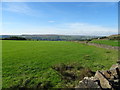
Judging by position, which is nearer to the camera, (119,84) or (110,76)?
(119,84)

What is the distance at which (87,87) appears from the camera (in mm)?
3314

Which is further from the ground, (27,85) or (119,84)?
(119,84)

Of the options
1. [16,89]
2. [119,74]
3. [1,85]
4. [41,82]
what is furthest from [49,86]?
[119,74]

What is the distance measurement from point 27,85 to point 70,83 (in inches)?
88.2

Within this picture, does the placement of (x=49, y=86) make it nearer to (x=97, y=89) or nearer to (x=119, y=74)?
(x=97, y=89)

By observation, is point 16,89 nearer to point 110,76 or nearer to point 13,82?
point 13,82

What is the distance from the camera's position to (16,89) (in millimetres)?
4574

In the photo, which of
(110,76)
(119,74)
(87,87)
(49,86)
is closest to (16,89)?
(49,86)

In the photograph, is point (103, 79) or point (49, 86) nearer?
point (103, 79)

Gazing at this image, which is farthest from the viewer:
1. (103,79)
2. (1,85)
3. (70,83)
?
(70,83)

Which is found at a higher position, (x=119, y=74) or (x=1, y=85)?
(x=119, y=74)

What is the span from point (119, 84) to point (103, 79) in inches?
29.2

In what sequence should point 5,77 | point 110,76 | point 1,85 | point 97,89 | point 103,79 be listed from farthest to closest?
point 5,77, point 1,85, point 110,76, point 103,79, point 97,89

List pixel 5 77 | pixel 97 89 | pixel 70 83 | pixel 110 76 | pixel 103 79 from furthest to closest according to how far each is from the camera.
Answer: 1. pixel 5 77
2. pixel 70 83
3. pixel 110 76
4. pixel 103 79
5. pixel 97 89
